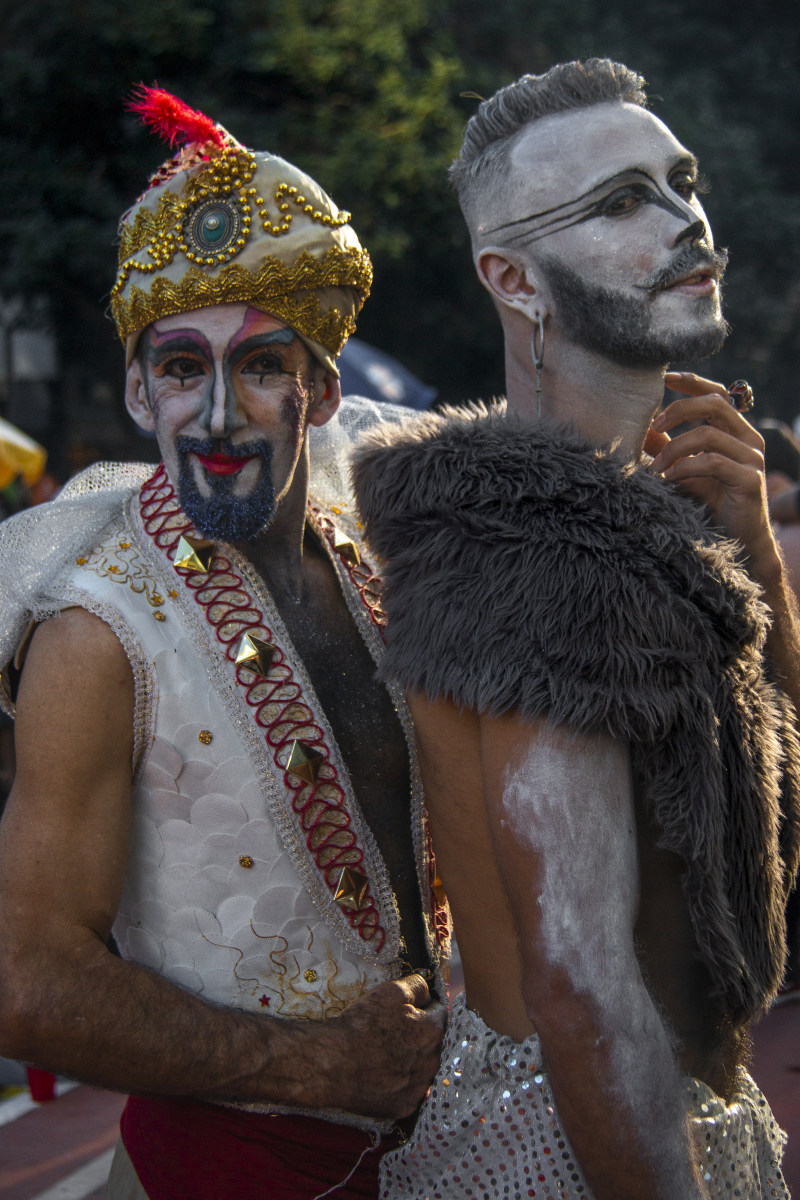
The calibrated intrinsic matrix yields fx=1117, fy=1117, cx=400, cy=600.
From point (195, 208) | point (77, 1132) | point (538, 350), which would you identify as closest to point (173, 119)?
point (195, 208)

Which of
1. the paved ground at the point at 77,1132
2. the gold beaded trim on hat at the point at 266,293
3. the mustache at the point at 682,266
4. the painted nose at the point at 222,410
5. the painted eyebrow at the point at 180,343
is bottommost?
the paved ground at the point at 77,1132

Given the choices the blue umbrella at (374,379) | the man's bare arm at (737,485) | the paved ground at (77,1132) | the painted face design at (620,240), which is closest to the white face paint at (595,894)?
the man's bare arm at (737,485)

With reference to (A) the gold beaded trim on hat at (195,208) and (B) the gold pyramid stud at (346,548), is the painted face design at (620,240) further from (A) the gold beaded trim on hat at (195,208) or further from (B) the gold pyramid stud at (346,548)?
(B) the gold pyramid stud at (346,548)

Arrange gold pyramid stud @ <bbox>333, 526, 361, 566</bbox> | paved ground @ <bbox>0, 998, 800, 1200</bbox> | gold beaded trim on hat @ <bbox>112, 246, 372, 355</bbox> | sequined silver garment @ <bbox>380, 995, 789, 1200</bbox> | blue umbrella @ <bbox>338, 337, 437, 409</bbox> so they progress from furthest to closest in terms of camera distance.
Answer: blue umbrella @ <bbox>338, 337, 437, 409</bbox> → paved ground @ <bbox>0, 998, 800, 1200</bbox> → gold pyramid stud @ <bbox>333, 526, 361, 566</bbox> → gold beaded trim on hat @ <bbox>112, 246, 372, 355</bbox> → sequined silver garment @ <bbox>380, 995, 789, 1200</bbox>

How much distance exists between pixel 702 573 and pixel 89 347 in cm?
1218

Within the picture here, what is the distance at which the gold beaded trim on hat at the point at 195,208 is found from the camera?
2.00 m

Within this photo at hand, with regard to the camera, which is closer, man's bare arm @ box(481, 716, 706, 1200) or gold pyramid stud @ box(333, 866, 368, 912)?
man's bare arm @ box(481, 716, 706, 1200)

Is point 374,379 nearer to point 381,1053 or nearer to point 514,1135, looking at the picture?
point 381,1053

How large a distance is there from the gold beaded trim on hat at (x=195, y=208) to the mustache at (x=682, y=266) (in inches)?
28.9

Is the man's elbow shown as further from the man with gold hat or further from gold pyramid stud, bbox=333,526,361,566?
gold pyramid stud, bbox=333,526,361,566

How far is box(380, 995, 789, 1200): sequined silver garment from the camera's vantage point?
57.0 inches

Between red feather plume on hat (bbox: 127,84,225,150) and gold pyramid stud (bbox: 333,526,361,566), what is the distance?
0.78 m

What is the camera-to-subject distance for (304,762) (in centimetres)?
191

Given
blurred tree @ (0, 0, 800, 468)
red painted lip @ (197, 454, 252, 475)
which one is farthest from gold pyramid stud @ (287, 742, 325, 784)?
blurred tree @ (0, 0, 800, 468)
